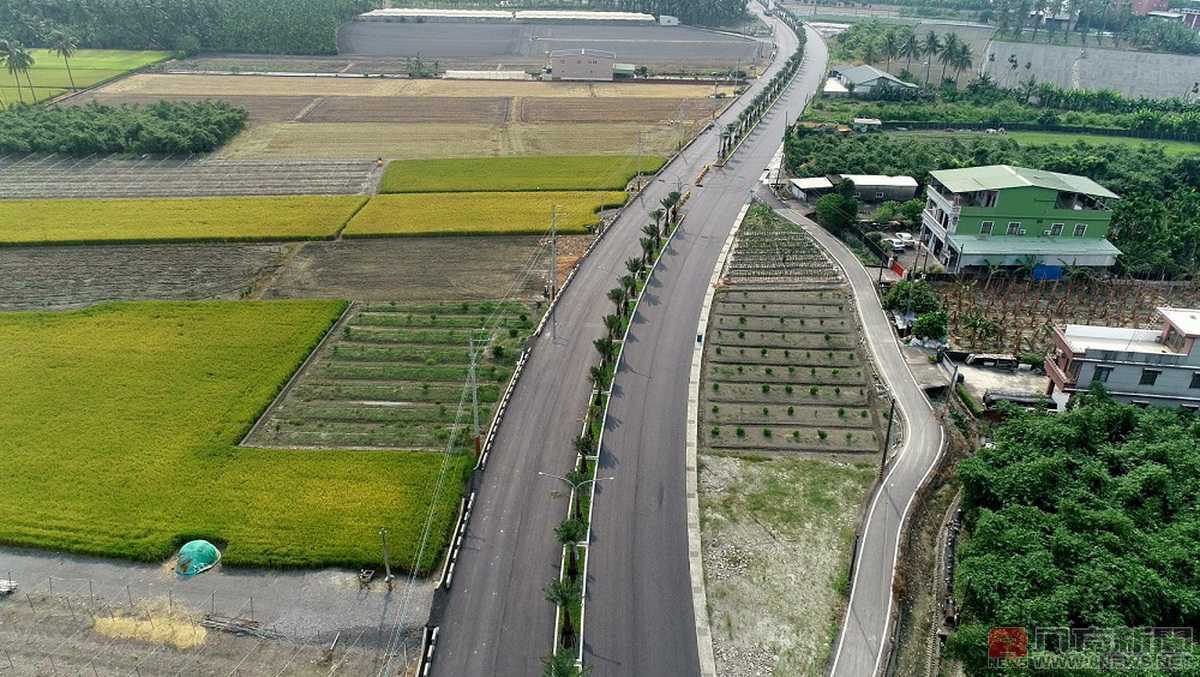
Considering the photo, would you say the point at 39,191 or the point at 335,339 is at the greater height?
the point at 39,191

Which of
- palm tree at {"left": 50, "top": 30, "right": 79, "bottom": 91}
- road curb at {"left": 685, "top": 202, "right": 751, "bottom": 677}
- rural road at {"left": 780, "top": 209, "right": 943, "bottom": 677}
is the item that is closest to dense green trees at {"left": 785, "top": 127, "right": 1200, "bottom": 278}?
rural road at {"left": 780, "top": 209, "right": 943, "bottom": 677}

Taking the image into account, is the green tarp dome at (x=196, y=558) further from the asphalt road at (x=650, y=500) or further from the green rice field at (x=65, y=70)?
the green rice field at (x=65, y=70)

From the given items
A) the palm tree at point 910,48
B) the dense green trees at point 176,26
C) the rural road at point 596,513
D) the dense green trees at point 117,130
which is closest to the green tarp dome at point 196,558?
the rural road at point 596,513

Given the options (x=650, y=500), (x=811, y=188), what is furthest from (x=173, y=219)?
(x=811, y=188)

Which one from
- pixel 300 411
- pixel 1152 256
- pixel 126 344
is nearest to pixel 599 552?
pixel 300 411

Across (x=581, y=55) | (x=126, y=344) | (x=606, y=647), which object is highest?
(x=581, y=55)

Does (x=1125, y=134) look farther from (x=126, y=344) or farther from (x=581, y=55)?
(x=126, y=344)

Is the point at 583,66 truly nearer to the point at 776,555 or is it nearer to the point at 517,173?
the point at 517,173
